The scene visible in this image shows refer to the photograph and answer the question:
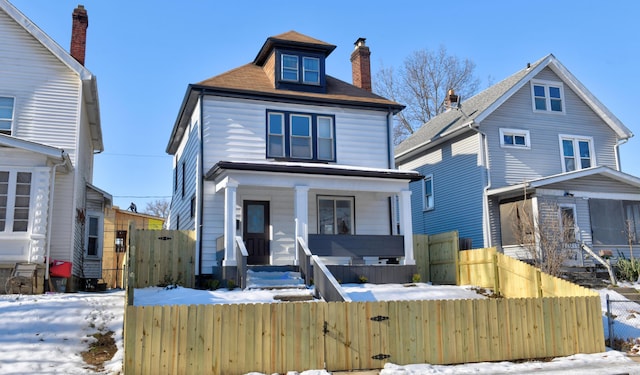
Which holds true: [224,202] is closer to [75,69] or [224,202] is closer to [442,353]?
[75,69]

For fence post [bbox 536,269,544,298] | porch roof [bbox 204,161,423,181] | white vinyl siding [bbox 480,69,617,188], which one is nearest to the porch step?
porch roof [bbox 204,161,423,181]

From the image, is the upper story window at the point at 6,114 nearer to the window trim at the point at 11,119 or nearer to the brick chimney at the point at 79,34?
the window trim at the point at 11,119

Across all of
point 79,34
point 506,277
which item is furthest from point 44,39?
point 506,277

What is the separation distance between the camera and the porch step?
1518cm

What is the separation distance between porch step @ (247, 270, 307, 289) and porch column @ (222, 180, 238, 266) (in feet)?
2.20

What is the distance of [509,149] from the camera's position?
2395 cm

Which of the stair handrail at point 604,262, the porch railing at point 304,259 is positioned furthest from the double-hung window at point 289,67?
the stair handrail at point 604,262

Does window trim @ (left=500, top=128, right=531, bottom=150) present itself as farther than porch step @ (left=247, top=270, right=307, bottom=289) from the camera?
Yes

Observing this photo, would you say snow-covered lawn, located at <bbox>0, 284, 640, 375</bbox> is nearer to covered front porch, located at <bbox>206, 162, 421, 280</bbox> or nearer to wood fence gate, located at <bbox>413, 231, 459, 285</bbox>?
covered front porch, located at <bbox>206, 162, 421, 280</bbox>

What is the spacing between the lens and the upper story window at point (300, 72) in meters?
20.3

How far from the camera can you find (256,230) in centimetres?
1869

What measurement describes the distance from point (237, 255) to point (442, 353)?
7123 mm

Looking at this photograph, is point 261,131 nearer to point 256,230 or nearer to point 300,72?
point 300,72

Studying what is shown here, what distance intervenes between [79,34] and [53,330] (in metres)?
13.2
